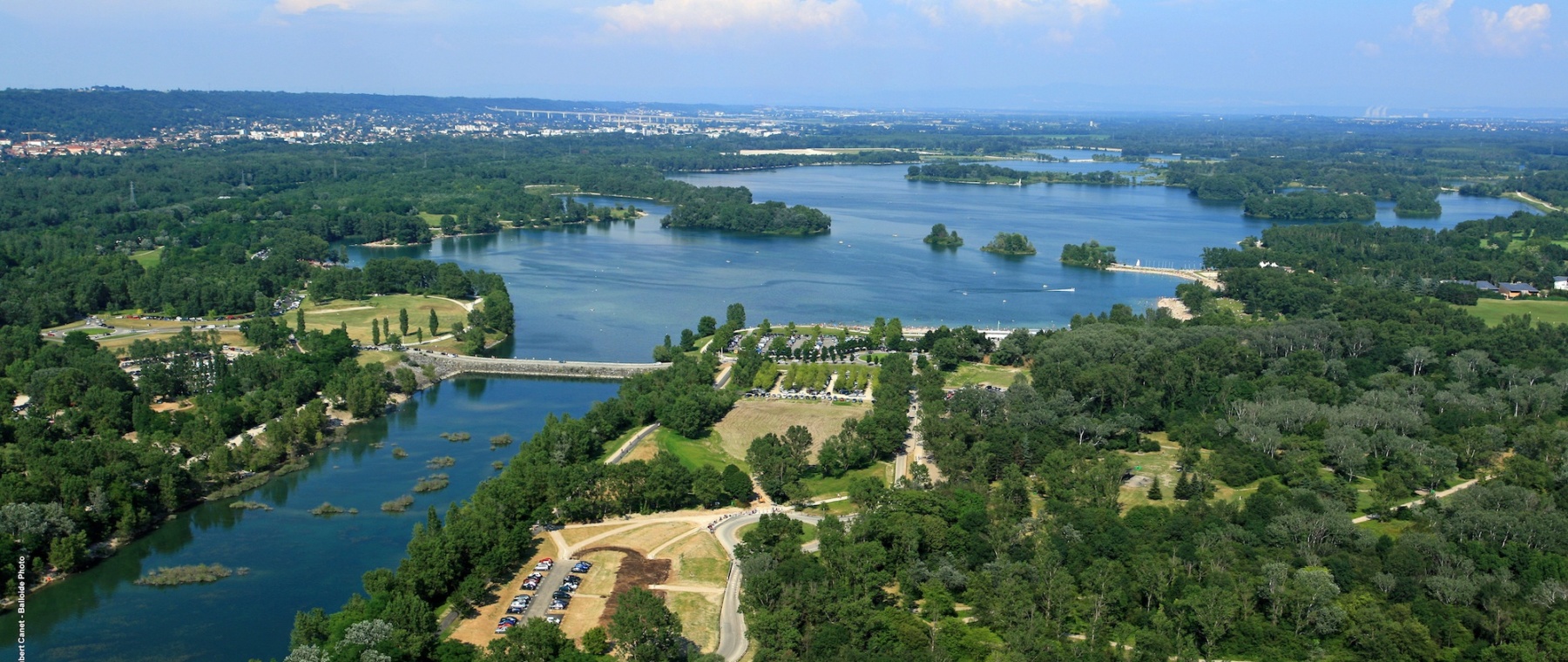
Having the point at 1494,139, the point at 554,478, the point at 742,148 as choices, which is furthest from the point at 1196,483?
the point at 1494,139

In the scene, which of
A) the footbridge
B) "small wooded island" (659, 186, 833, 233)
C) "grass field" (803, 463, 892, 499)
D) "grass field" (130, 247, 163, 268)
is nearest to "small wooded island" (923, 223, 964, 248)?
"small wooded island" (659, 186, 833, 233)

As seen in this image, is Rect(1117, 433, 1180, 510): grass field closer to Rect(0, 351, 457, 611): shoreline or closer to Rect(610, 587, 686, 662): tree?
Rect(610, 587, 686, 662): tree

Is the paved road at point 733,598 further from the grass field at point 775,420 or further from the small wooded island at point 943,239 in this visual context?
the small wooded island at point 943,239

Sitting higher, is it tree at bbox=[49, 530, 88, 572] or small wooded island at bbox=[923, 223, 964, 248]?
small wooded island at bbox=[923, 223, 964, 248]

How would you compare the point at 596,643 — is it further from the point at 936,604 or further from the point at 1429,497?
the point at 1429,497

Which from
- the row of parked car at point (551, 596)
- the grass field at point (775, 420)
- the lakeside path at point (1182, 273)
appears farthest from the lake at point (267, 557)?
the lakeside path at point (1182, 273)

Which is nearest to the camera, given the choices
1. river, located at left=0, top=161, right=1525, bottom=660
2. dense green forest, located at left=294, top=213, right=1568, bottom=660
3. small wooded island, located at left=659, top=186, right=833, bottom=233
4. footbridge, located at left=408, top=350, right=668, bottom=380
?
dense green forest, located at left=294, top=213, right=1568, bottom=660

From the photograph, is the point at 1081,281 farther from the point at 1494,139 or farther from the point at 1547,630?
the point at 1494,139
